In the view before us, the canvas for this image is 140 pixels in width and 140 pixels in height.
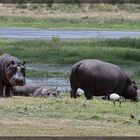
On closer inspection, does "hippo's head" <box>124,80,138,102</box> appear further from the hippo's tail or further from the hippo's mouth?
the hippo's mouth

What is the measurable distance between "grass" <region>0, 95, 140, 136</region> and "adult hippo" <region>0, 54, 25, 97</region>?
2.54 feet

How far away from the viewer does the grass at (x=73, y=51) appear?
25391 mm

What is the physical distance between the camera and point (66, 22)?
56.1 m

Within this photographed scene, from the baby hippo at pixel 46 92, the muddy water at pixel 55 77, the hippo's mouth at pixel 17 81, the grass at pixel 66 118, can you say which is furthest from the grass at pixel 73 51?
the grass at pixel 66 118

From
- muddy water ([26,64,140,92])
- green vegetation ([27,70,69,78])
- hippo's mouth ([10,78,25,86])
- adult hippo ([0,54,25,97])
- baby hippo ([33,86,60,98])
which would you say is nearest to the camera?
hippo's mouth ([10,78,25,86])

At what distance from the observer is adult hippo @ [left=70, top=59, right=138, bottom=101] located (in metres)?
13.9

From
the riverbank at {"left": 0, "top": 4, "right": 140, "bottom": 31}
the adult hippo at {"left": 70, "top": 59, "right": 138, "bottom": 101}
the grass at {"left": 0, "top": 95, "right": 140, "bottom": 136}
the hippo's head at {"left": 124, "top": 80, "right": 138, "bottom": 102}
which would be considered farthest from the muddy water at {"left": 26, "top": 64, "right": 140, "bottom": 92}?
the riverbank at {"left": 0, "top": 4, "right": 140, "bottom": 31}

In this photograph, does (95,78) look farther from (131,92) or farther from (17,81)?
(17,81)

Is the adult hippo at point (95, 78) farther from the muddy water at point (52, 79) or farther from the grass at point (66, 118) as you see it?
the muddy water at point (52, 79)

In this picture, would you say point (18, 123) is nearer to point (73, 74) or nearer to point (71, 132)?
point (71, 132)

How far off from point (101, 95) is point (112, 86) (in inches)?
14.0

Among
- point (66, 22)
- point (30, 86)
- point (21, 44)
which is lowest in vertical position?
point (66, 22)

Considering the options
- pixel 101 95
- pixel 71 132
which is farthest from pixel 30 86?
pixel 71 132

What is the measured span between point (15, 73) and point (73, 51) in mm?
14628
